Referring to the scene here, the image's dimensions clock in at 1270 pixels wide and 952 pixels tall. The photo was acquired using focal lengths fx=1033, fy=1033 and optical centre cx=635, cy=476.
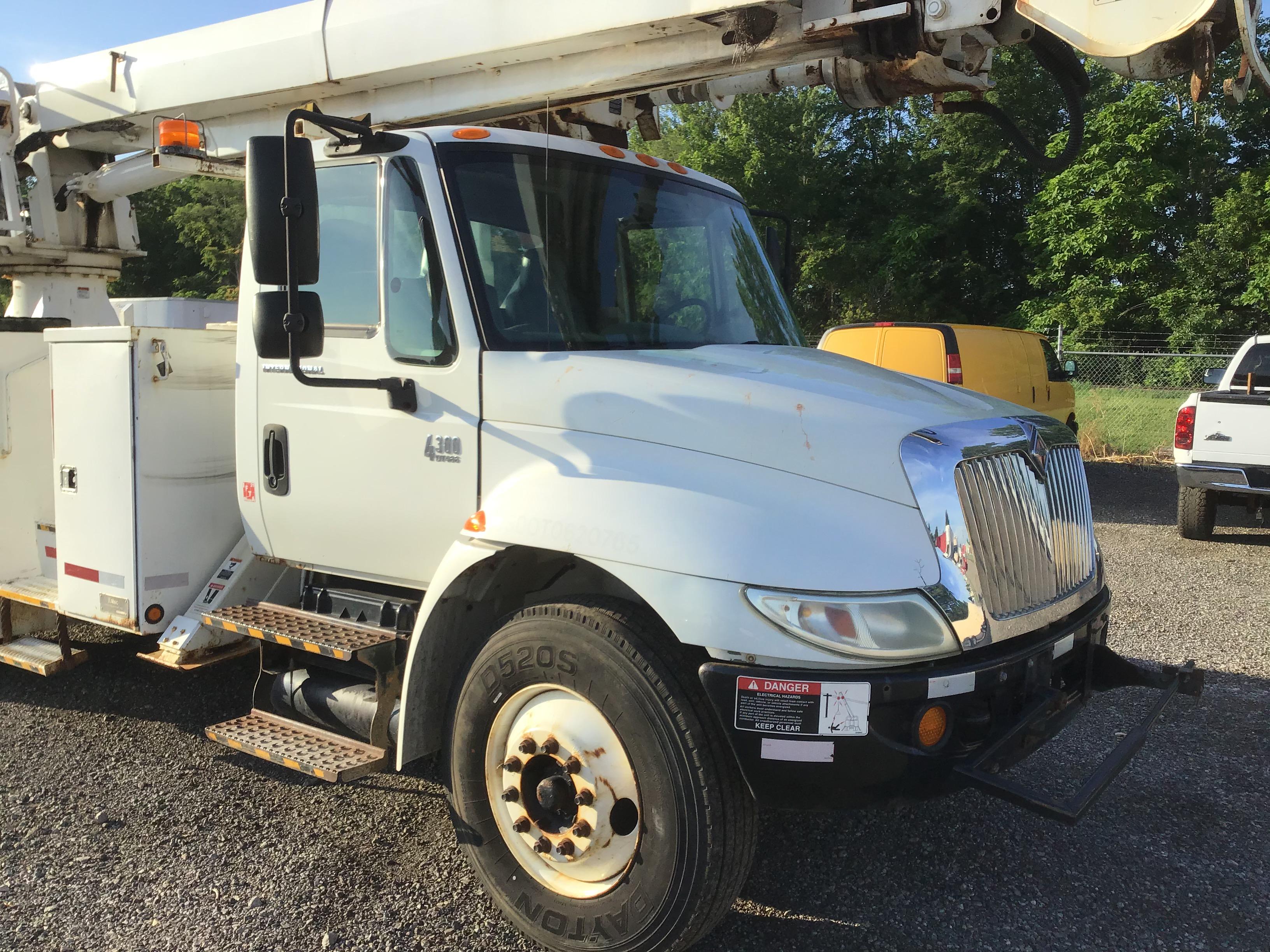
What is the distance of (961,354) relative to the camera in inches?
452

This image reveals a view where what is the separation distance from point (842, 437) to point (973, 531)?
0.44 metres

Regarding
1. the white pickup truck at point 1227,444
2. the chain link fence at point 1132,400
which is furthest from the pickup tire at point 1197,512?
the chain link fence at point 1132,400

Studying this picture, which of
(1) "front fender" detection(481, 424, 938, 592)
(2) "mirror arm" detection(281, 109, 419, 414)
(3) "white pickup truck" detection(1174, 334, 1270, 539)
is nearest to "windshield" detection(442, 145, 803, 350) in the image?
(2) "mirror arm" detection(281, 109, 419, 414)

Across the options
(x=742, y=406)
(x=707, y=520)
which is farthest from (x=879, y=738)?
(x=742, y=406)

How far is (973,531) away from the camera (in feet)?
9.39

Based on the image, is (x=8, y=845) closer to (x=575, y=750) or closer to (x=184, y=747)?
(x=184, y=747)

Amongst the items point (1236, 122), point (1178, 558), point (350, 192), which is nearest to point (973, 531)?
point (350, 192)

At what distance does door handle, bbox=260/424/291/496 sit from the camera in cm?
393

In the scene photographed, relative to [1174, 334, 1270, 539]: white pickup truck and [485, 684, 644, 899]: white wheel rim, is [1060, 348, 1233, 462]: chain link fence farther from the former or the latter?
[485, 684, 644, 899]: white wheel rim

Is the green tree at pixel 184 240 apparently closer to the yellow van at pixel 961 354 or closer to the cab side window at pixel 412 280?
the yellow van at pixel 961 354

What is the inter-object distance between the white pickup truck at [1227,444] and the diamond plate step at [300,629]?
329 inches

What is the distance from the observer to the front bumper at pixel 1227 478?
9156mm

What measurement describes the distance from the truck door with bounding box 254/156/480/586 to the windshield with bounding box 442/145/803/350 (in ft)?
0.44

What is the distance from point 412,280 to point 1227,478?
8.48 m
